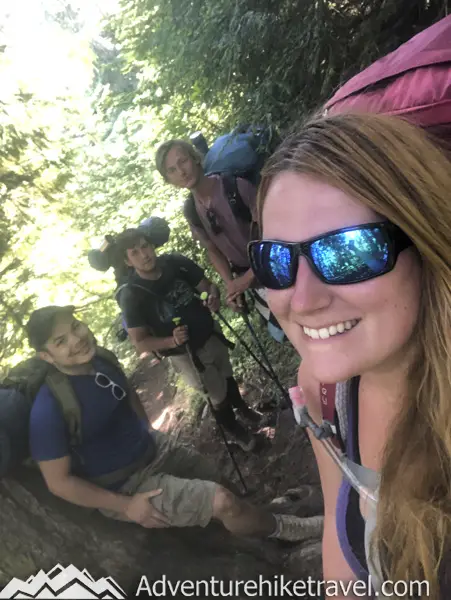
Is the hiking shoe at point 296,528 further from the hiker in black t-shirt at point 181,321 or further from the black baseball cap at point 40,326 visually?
the black baseball cap at point 40,326

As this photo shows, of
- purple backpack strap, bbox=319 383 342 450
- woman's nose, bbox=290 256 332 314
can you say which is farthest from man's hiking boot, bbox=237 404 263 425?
woman's nose, bbox=290 256 332 314

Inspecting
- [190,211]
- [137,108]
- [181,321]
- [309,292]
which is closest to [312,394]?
[309,292]

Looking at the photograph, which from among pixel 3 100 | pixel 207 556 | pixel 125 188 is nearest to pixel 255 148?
pixel 125 188

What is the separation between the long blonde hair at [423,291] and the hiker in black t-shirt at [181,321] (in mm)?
1264

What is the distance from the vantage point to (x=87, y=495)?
1.39 m

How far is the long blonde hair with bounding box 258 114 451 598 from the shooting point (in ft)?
2.24

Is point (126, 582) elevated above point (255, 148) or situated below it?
below

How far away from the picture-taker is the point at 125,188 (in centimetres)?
227

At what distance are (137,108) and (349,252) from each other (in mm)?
2142

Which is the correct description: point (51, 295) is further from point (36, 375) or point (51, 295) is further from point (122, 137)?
point (122, 137)

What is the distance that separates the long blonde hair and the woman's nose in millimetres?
146

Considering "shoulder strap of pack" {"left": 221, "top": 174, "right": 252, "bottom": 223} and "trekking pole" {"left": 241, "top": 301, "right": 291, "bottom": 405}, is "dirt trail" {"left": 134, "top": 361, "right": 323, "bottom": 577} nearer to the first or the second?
"trekking pole" {"left": 241, "top": 301, "right": 291, "bottom": 405}

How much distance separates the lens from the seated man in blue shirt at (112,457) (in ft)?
4.42

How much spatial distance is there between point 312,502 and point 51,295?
1.31 metres
